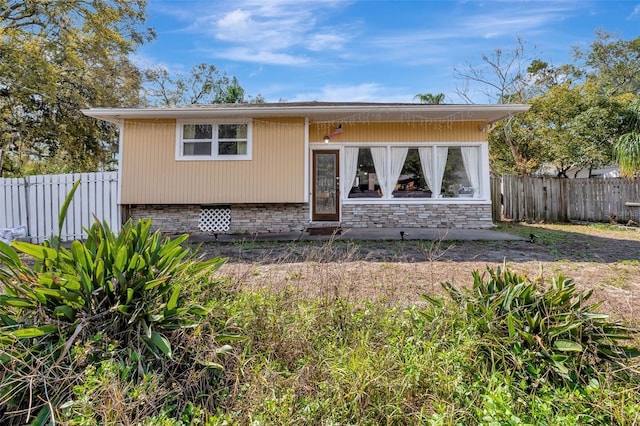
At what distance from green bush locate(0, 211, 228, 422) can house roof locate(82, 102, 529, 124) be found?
6.51 m

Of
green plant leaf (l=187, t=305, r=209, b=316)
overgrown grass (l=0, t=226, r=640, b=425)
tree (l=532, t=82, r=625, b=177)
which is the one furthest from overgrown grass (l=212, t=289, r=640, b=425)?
tree (l=532, t=82, r=625, b=177)

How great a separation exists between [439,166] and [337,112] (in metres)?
3.28

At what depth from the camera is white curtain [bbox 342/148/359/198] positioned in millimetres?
9016

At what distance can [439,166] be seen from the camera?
8.95 m

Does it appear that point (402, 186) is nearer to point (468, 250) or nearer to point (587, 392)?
point (468, 250)

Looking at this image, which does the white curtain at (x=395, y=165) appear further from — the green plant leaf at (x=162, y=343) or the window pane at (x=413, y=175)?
the green plant leaf at (x=162, y=343)

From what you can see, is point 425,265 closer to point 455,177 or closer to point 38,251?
point 38,251

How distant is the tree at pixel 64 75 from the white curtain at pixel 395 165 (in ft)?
35.8

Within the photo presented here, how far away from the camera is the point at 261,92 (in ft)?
75.3

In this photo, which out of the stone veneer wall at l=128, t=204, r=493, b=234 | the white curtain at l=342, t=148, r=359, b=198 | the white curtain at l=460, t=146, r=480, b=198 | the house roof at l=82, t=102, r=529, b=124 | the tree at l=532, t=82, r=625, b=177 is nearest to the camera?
the house roof at l=82, t=102, r=529, b=124

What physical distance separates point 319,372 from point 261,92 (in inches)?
923

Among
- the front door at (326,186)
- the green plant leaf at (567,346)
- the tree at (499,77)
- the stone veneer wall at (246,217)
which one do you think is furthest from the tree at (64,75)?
the tree at (499,77)

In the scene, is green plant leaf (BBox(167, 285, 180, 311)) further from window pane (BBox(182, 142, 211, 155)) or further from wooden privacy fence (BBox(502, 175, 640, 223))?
wooden privacy fence (BBox(502, 175, 640, 223))

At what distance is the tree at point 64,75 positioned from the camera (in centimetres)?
1016
